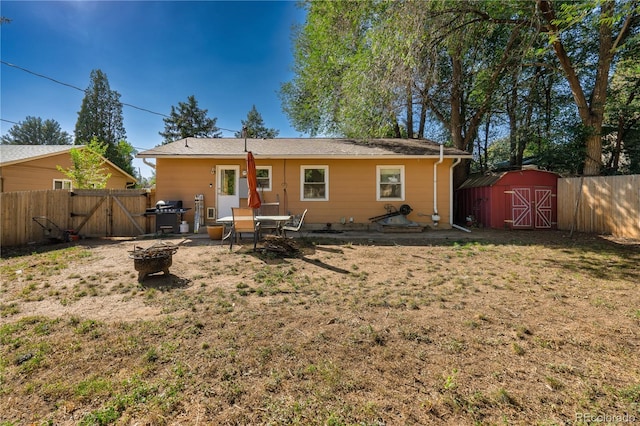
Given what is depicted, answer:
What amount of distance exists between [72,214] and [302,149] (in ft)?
25.8

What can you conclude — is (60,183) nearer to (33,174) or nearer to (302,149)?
(33,174)

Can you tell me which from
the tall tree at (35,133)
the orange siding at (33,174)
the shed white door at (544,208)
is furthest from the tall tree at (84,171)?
the tall tree at (35,133)

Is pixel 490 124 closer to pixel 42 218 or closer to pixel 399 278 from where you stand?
pixel 399 278

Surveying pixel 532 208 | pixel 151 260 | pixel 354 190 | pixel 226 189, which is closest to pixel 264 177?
pixel 226 189

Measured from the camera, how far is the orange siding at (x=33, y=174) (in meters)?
12.9

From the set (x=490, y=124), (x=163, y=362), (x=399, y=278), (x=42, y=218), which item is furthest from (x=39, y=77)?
(x=490, y=124)

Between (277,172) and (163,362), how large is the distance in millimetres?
8253

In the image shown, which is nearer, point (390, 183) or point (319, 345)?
point (319, 345)

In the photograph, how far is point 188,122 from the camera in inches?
1427

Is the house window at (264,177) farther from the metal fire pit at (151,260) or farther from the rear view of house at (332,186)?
the metal fire pit at (151,260)

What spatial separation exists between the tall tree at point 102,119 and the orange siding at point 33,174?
16450mm

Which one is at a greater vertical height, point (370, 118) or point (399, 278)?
point (370, 118)

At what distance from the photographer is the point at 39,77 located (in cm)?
1127

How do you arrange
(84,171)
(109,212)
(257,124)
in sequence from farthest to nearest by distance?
(257,124)
(84,171)
(109,212)
